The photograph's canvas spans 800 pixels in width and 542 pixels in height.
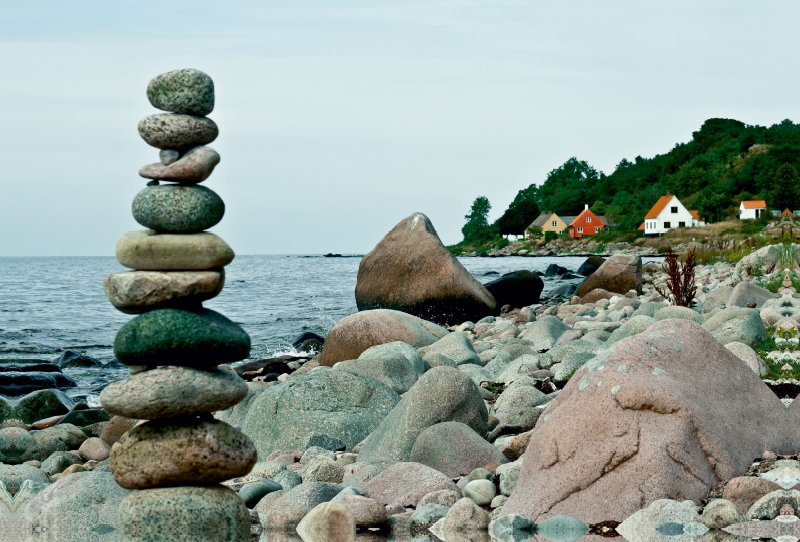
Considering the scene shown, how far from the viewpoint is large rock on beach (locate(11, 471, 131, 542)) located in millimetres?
5348

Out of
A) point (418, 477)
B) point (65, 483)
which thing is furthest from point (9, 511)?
point (418, 477)

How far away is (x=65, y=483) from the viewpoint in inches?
219

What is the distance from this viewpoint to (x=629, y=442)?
15.7ft

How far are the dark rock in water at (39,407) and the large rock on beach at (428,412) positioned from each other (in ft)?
18.8

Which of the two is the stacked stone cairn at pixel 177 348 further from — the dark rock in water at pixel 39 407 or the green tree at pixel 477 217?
the green tree at pixel 477 217

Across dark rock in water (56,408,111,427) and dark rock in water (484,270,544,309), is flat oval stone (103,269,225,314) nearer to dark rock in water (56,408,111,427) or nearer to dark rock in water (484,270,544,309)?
dark rock in water (56,408,111,427)

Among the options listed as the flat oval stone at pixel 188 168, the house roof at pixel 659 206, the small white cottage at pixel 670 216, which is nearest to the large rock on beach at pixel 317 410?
the flat oval stone at pixel 188 168

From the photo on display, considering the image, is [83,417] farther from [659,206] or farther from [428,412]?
[659,206]

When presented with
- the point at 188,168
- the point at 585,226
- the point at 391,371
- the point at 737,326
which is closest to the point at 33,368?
the point at 391,371

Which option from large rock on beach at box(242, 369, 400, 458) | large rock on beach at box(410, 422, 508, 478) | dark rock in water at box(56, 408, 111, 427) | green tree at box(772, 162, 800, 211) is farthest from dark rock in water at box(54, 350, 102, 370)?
green tree at box(772, 162, 800, 211)

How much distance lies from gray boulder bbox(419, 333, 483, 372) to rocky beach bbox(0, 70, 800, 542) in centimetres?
232

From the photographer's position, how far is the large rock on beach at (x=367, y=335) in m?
12.5

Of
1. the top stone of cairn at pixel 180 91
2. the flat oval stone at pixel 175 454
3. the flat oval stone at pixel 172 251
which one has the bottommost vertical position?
the flat oval stone at pixel 175 454

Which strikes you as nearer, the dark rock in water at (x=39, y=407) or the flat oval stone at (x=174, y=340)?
the flat oval stone at (x=174, y=340)
